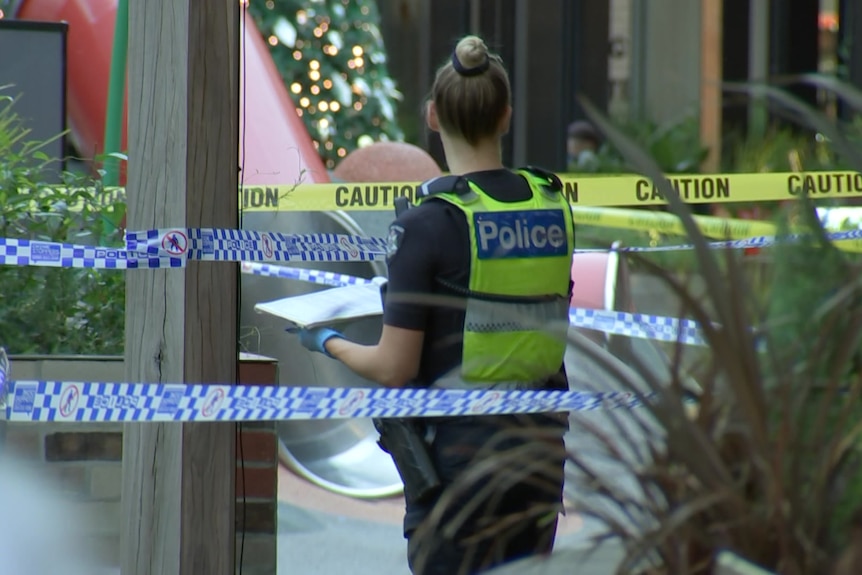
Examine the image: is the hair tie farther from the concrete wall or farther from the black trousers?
the concrete wall

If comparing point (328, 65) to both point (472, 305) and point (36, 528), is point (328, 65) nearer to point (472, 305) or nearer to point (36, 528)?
point (36, 528)

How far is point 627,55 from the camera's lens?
16656 millimetres

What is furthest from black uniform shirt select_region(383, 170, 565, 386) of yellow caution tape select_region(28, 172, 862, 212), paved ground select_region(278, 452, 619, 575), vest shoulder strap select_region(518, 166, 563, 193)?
yellow caution tape select_region(28, 172, 862, 212)

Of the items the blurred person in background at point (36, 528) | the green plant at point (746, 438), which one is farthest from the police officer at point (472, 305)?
the blurred person in background at point (36, 528)

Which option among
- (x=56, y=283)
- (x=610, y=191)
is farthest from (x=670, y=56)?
(x=56, y=283)

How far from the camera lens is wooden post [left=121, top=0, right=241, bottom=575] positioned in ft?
11.4

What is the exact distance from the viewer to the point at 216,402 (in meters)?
3.24

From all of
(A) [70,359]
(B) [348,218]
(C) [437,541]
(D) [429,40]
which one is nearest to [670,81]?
(D) [429,40]

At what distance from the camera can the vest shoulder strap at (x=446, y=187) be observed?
2885 millimetres

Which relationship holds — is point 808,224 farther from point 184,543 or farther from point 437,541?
point 184,543

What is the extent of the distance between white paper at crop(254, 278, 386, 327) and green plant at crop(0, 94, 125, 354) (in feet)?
3.99

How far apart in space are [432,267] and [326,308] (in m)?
0.47

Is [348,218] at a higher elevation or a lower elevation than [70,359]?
higher

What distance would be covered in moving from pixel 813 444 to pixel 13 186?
328 centimetres
